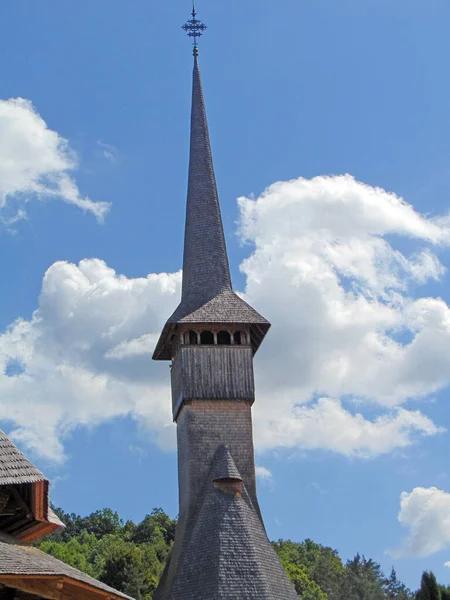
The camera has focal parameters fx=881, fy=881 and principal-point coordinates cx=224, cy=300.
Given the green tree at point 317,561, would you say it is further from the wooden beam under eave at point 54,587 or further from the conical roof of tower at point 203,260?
the wooden beam under eave at point 54,587

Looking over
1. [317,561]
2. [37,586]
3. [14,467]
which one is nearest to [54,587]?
[37,586]

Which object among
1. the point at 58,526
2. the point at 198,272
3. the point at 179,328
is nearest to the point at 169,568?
the point at 179,328

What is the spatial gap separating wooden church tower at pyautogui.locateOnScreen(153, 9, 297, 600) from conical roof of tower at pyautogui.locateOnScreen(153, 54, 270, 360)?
0.04 meters

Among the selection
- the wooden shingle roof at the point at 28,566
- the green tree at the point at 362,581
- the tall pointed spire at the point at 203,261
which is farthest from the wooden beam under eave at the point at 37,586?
the green tree at the point at 362,581

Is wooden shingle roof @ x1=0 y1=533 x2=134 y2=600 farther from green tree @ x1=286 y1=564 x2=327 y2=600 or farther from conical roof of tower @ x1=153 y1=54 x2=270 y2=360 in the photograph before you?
green tree @ x1=286 y1=564 x2=327 y2=600

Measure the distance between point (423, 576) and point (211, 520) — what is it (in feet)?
22.8

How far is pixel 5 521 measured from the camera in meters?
17.4

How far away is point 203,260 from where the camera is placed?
3562 cm

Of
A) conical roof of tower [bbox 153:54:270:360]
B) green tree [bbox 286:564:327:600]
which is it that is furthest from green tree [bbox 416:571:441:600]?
green tree [bbox 286:564:327:600]

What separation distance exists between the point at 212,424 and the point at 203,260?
7159mm

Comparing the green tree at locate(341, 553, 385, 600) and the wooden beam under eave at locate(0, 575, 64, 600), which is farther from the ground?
the green tree at locate(341, 553, 385, 600)

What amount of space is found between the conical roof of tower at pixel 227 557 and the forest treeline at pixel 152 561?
22.8 m

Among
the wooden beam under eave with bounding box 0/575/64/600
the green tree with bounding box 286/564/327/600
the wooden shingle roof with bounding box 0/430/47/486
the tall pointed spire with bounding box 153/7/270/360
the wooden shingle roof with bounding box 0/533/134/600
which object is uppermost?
the tall pointed spire with bounding box 153/7/270/360

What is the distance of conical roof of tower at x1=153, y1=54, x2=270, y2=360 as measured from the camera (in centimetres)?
3312
